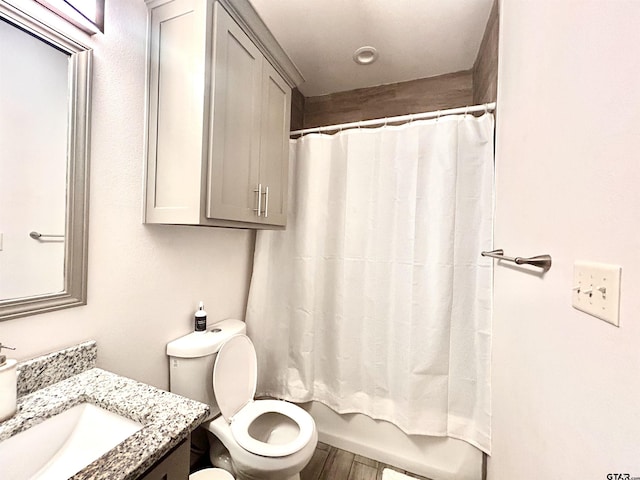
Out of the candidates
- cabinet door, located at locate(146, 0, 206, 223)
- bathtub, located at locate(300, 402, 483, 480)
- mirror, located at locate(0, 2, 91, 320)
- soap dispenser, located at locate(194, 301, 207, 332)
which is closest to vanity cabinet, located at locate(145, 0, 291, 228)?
cabinet door, located at locate(146, 0, 206, 223)

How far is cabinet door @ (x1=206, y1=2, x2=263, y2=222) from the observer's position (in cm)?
107

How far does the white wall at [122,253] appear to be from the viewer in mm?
938

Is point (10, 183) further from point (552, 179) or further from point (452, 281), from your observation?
point (452, 281)

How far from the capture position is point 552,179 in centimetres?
73

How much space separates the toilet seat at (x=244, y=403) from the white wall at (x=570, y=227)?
0.86 m

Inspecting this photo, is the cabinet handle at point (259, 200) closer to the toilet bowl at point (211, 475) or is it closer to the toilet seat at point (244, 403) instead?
the toilet seat at point (244, 403)

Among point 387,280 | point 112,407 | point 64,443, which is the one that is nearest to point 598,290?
point 387,280

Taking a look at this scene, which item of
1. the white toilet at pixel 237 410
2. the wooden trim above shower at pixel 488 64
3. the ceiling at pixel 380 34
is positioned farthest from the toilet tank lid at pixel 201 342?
the wooden trim above shower at pixel 488 64

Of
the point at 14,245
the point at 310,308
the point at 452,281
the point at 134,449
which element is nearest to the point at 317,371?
the point at 310,308

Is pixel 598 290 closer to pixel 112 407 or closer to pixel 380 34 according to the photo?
pixel 112 407

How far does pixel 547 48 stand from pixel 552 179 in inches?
15.3

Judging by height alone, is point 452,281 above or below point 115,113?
below

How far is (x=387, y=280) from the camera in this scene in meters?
1.57

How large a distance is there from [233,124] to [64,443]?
1.19 m
